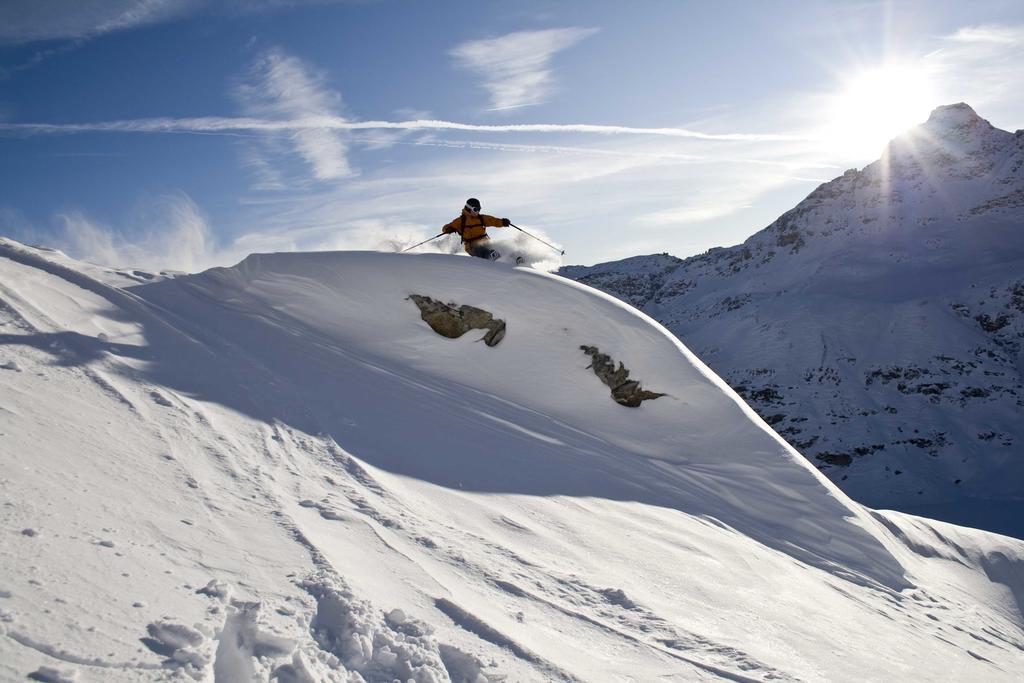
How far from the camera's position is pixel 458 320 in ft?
37.5

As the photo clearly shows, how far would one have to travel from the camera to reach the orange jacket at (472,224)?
12875 mm

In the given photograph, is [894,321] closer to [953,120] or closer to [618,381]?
[618,381]

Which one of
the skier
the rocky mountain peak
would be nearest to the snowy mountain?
the rocky mountain peak

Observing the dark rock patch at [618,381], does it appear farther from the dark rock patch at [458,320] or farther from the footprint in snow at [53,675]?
the footprint in snow at [53,675]

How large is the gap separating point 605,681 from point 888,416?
3534 cm

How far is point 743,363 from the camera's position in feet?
126

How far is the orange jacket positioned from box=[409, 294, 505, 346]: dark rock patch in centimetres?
202

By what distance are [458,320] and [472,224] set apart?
8.28ft

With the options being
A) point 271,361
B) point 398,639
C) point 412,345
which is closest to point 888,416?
point 412,345

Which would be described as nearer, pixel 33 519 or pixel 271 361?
pixel 33 519

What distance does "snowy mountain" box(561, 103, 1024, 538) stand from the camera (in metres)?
30.0

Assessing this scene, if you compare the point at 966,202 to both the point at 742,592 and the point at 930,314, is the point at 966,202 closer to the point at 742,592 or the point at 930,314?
the point at 930,314

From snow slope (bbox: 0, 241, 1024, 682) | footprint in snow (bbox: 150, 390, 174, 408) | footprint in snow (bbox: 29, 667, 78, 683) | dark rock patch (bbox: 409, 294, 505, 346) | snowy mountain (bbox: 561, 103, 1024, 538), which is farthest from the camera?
snowy mountain (bbox: 561, 103, 1024, 538)

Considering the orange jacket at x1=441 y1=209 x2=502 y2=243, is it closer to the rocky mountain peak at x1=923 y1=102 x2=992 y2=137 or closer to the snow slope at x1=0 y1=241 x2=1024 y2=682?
the snow slope at x1=0 y1=241 x2=1024 y2=682
